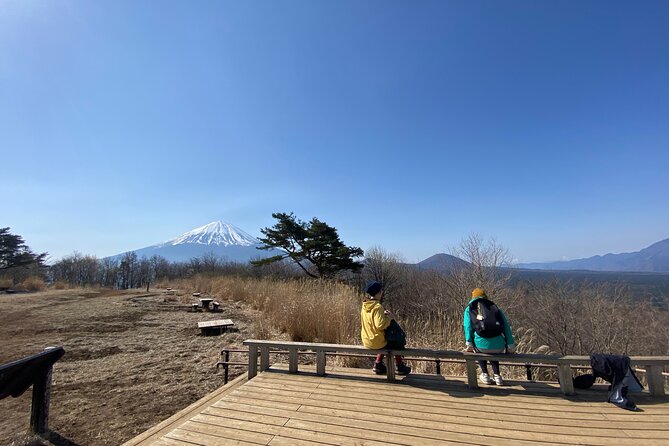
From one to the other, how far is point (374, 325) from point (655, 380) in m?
2.98

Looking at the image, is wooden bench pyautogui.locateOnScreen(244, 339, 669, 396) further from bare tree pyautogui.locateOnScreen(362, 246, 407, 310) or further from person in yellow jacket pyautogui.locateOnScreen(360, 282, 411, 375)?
bare tree pyautogui.locateOnScreen(362, 246, 407, 310)

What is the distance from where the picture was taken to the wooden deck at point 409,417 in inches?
97.2

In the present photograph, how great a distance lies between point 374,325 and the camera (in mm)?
3812

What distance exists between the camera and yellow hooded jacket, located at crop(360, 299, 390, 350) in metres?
3.77

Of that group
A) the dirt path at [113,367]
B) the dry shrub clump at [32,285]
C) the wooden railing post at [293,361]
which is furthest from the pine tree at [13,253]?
the wooden railing post at [293,361]

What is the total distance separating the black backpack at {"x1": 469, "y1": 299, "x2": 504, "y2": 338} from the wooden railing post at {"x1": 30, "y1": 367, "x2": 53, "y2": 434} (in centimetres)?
495

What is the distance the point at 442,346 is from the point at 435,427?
410 cm

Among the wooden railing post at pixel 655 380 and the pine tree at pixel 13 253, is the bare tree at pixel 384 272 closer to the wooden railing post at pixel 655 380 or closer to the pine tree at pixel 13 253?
the wooden railing post at pixel 655 380

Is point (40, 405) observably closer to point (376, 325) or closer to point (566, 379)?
point (376, 325)

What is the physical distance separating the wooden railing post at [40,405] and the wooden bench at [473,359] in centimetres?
218

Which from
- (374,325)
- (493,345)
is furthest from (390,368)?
(493,345)

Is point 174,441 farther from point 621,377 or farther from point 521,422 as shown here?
point 621,377

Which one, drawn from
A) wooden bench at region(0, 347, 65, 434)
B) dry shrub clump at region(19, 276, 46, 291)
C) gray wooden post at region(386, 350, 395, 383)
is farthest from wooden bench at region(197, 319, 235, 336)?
dry shrub clump at region(19, 276, 46, 291)

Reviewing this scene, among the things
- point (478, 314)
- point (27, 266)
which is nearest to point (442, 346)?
point (478, 314)
